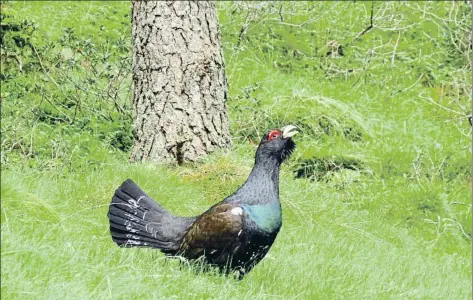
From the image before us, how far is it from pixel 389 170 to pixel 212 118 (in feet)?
9.23

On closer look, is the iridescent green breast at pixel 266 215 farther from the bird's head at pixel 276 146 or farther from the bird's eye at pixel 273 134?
the bird's eye at pixel 273 134

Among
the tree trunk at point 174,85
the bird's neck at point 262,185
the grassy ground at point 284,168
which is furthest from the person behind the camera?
the tree trunk at point 174,85

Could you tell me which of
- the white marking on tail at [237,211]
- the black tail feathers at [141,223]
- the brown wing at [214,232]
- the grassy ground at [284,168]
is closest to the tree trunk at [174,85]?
the grassy ground at [284,168]

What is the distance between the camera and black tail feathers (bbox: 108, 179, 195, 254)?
20.9ft

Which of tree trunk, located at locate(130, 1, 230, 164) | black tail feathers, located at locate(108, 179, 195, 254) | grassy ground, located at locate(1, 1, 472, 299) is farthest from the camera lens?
tree trunk, located at locate(130, 1, 230, 164)

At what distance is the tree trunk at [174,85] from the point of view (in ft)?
27.8

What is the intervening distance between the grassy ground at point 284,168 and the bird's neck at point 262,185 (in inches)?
20.9

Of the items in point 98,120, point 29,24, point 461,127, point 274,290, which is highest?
point 29,24

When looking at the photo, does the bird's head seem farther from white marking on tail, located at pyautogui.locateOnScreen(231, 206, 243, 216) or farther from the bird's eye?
white marking on tail, located at pyautogui.locateOnScreen(231, 206, 243, 216)

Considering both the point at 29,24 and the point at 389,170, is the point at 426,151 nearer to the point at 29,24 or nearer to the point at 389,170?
the point at 389,170

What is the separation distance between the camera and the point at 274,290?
5.87 meters

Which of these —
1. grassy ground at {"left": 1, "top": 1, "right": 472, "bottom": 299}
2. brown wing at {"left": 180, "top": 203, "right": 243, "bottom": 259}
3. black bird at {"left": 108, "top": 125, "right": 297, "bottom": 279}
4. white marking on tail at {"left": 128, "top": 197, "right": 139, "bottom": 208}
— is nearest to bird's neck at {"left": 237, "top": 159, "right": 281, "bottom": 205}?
black bird at {"left": 108, "top": 125, "right": 297, "bottom": 279}

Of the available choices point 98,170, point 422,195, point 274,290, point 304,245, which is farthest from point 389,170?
point 274,290

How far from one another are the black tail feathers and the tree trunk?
1.86 meters
